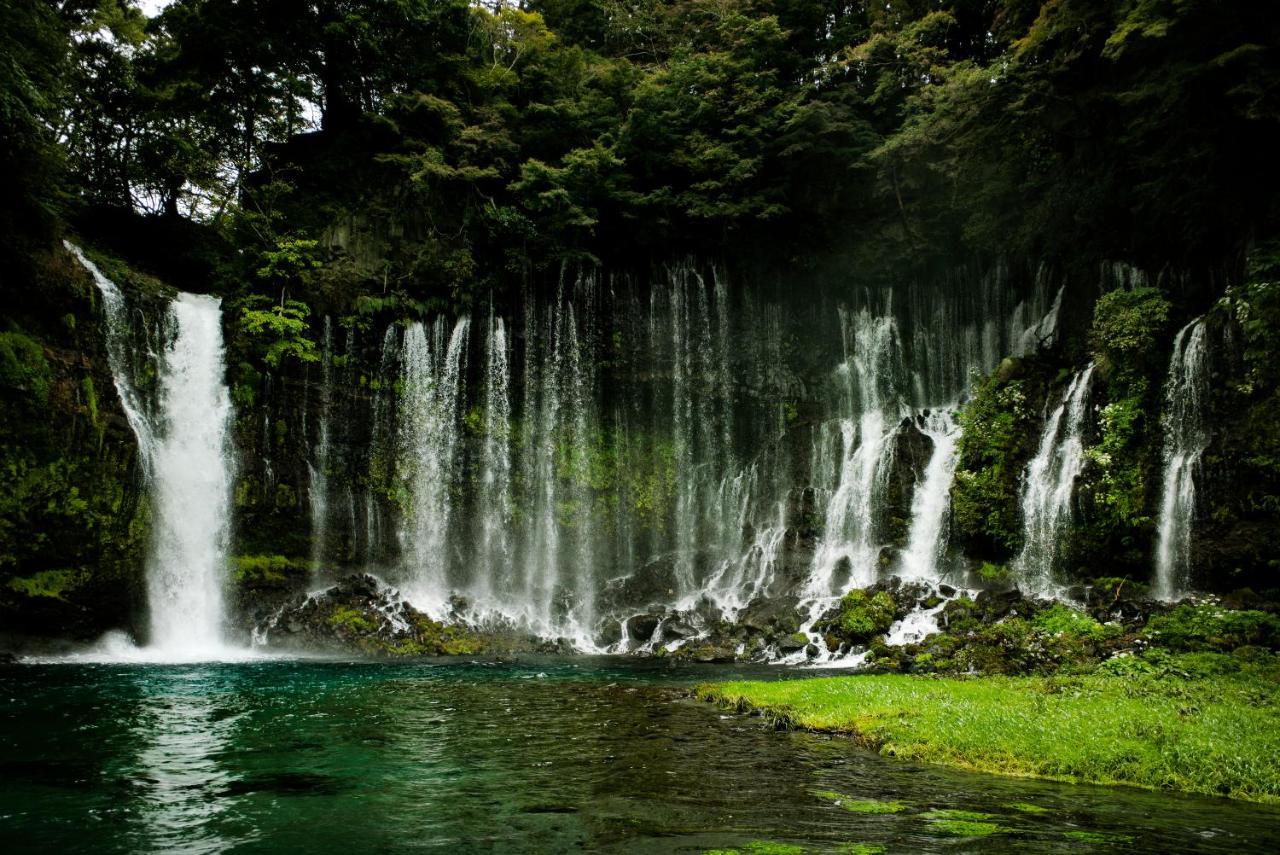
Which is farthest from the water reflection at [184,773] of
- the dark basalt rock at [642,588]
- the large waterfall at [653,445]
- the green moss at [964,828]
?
the dark basalt rock at [642,588]

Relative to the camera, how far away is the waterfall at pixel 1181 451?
1777 cm

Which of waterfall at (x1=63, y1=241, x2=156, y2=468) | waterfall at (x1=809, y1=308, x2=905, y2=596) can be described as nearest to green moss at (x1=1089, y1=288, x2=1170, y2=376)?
waterfall at (x1=809, y1=308, x2=905, y2=596)

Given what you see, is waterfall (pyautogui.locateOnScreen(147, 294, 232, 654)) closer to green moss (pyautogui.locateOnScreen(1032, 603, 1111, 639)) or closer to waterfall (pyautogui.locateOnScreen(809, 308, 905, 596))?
waterfall (pyautogui.locateOnScreen(809, 308, 905, 596))

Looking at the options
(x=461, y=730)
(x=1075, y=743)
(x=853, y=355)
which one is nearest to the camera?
(x=1075, y=743)

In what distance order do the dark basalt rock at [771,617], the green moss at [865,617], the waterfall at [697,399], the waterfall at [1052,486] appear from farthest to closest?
1. the waterfall at [697,399]
2. the dark basalt rock at [771,617]
3. the waterfall at [1052,486]
4. the green moss at [865,617]

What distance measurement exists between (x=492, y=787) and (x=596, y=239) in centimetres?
2553

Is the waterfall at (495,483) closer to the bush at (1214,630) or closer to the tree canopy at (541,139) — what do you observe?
the tree canopy at (541,139)

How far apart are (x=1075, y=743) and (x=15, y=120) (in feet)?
84.7

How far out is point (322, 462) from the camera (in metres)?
25.8

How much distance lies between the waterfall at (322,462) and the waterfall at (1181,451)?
24630 mm

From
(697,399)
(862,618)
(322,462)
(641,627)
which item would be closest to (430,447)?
(322,462)

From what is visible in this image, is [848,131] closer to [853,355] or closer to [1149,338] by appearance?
[853,355]

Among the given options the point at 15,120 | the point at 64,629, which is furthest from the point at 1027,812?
the point at 15,120

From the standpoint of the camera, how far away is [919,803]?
651 cm
